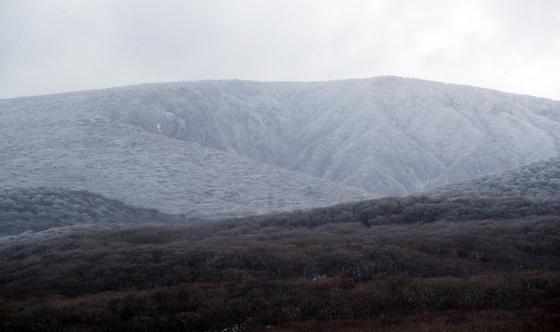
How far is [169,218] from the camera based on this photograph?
2080 inches

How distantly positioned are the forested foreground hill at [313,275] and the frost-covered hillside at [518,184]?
10003mm

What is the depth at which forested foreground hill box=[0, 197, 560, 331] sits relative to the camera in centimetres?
1505

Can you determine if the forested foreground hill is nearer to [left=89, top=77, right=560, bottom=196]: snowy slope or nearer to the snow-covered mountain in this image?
the snow-covered mountain

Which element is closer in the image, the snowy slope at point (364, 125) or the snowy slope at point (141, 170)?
the snowy slope at point (141, 170)

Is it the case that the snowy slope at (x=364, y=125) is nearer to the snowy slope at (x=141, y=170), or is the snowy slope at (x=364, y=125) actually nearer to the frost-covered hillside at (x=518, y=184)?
the snowy slope at (x=141, y=170)

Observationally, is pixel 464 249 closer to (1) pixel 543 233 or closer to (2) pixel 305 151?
(1) pixel 543 233

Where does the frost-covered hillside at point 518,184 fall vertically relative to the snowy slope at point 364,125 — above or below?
below

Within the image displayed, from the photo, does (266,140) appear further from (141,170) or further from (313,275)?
(313,275)

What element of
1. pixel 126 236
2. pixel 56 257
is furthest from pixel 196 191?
pixel 56 257

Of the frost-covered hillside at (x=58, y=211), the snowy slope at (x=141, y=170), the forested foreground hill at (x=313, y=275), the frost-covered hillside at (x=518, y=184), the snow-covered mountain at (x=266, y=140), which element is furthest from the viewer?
the snow-covered mountain at (x=266, y=140)

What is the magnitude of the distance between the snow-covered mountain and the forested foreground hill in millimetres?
27278

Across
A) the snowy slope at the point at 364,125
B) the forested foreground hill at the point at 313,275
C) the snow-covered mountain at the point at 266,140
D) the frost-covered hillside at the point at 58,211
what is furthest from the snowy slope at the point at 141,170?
the forested foreground hill at the point at 313,275

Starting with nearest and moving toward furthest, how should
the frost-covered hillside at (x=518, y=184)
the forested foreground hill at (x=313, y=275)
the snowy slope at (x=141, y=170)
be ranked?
1. the forested foreground hill at (x=313, y=275)
2. the frost-covered hillside at (x=518, y=184)
3. the snowy slope at (x=141, y=170)

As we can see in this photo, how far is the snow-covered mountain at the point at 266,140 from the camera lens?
213ft
